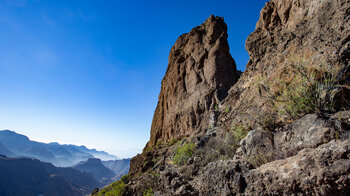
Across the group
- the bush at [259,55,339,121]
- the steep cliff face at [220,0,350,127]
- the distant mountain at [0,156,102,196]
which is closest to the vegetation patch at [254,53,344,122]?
the bush at [259,55,339,121]

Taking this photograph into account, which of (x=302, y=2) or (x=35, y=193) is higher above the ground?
(x=302, y=2)

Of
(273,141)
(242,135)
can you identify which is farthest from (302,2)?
(273,141)

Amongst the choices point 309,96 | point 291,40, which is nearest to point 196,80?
point 291,40

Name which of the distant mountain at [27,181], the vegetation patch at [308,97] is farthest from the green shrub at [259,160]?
the distant mountain at [27,181]

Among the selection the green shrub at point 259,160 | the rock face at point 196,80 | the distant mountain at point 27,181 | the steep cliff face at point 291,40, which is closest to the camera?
the green shrub at point 259,160

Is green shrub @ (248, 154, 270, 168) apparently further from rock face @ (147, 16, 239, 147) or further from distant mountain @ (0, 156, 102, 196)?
distant mountain @ (0, 156, 102, 196)

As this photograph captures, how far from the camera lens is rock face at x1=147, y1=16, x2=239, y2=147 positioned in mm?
22625

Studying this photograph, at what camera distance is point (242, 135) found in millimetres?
4852

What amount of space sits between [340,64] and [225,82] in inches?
732

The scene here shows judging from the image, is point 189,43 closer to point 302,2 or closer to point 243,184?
point 302,2

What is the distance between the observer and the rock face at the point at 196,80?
74.2 ft

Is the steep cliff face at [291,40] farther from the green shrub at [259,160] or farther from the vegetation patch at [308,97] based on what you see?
the green shrub at [259,160]

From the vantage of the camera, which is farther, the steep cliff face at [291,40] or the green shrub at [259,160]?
the steep cliff face at [291,40]

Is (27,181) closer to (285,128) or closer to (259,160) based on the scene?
(259,160)
